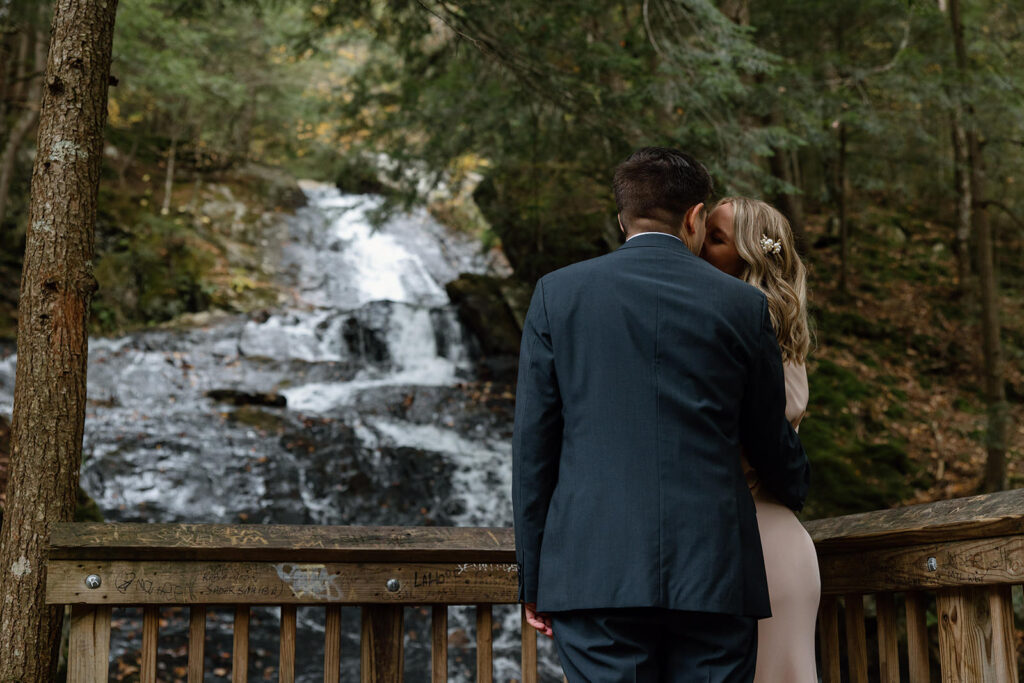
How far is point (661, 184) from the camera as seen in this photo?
215cm

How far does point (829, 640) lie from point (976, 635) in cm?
51

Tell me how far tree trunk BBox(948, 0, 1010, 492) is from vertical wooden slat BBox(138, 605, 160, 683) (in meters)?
9.70

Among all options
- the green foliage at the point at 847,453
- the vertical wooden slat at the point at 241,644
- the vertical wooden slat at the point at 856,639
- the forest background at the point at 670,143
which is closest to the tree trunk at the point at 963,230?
the forest background at the point at 670,143

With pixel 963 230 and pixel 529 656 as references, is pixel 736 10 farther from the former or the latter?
pixel 529 656

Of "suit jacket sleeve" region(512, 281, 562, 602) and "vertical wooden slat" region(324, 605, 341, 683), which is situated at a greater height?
"suit jacket sleeve" region(512, 281, 562, 602)

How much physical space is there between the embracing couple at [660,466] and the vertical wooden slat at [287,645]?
86 cm

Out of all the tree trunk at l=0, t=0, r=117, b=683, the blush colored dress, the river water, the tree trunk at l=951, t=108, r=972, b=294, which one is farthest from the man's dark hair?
the tree trunk at l=951, t=108, r=972, b=294

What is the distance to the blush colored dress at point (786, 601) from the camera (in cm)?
214

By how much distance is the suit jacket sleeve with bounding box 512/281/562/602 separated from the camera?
80.5 inches

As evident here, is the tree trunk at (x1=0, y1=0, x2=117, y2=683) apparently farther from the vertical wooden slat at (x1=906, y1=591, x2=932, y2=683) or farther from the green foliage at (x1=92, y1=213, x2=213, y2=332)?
the green foliage at (x1=92, y1=213, x2=213, y2=332)

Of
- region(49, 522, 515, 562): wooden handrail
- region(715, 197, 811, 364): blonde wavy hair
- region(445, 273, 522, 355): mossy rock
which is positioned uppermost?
region(445, 273, 522, 355): mossy rock

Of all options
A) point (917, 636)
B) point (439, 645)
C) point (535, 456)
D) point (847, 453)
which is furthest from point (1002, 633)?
point (847, 453)

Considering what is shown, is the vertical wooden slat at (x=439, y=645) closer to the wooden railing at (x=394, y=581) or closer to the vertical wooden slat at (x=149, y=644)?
the wooden railing at (x=394, y=581)

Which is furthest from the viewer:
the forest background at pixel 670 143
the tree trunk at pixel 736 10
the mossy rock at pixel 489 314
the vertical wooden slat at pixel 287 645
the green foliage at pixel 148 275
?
the green foliage at pixel 148 275
